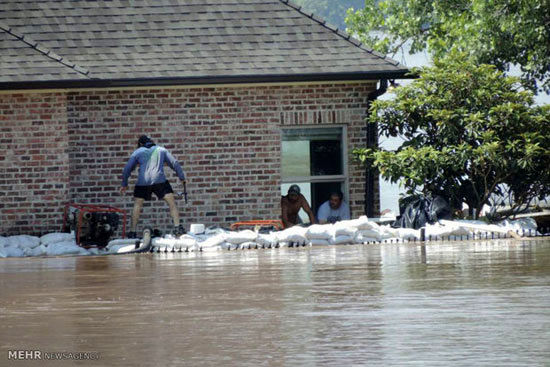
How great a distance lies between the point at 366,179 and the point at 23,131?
18.0 feet

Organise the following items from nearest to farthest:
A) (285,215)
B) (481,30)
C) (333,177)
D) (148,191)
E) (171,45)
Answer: (148,191) → (285,215) → (333,177) → (171,45) → (481,30)

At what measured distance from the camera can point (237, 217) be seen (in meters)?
19.7

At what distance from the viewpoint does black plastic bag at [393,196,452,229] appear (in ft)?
59.7

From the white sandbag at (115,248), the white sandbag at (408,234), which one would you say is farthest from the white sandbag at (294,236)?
the white sandbag at (115,248)

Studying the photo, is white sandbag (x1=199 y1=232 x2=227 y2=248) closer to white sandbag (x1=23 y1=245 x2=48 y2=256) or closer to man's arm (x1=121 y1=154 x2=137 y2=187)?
man's arm (x1=121 y1=154 x2=137 y2=187)

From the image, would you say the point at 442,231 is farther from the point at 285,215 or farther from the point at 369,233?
the point at 285,215

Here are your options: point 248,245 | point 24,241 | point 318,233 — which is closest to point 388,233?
point 318,233

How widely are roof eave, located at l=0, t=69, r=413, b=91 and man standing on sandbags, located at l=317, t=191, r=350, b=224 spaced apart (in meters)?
1.88

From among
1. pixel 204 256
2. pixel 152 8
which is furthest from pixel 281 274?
pixel 152 8

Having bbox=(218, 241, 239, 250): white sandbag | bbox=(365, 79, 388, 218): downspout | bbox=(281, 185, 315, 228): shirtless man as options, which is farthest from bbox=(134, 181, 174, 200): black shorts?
bbox=(365, 79, 388, 218): downspout

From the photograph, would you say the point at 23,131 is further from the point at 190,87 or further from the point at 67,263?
the point at 67,263

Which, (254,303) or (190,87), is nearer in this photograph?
(254,303)

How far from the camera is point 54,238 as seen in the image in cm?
1767

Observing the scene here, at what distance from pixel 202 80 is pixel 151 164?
6.25 ft
